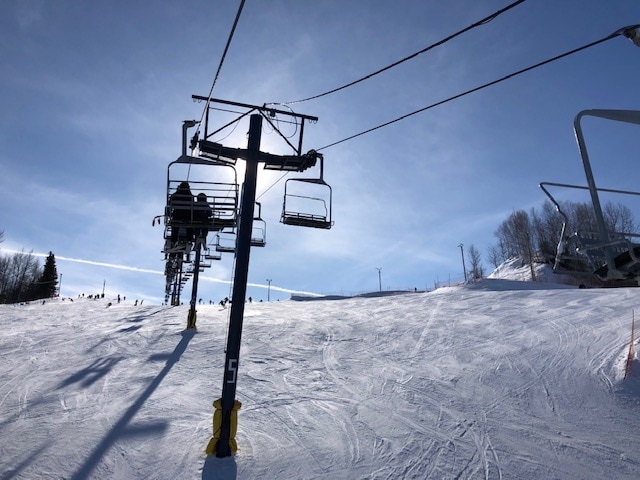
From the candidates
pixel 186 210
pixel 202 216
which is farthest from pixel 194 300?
pixel 186 210

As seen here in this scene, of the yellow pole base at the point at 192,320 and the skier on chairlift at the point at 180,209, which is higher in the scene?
the skier on chairlift at the point at 180,209

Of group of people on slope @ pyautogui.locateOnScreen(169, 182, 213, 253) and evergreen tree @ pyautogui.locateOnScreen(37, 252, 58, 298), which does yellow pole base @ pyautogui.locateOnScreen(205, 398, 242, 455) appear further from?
evergreen tree @ pyautogui.locateOnScreen(37, 252, 58, 298)

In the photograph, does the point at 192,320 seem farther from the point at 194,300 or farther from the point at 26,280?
the point at 26,280

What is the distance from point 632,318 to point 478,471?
924 centimetres

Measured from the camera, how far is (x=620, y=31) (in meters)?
4.02

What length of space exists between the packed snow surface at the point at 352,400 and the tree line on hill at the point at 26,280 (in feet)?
228

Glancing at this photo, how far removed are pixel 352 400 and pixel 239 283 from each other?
3.85 meters

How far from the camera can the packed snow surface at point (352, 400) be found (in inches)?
263

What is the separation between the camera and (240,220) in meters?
8.05

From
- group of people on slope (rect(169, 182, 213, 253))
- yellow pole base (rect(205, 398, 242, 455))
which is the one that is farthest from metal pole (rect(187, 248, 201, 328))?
yellow pole base (rect(205, 398, 242, 455))

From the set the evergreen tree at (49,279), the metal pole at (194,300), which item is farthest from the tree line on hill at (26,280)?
the metal pole at (194,300)

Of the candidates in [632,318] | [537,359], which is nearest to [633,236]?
[537,359]

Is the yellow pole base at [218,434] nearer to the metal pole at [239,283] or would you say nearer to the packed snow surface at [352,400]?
the metal pole at [239,283]

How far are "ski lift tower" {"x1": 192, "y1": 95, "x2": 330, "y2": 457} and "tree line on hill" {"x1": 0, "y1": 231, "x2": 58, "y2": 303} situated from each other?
7604 cm
